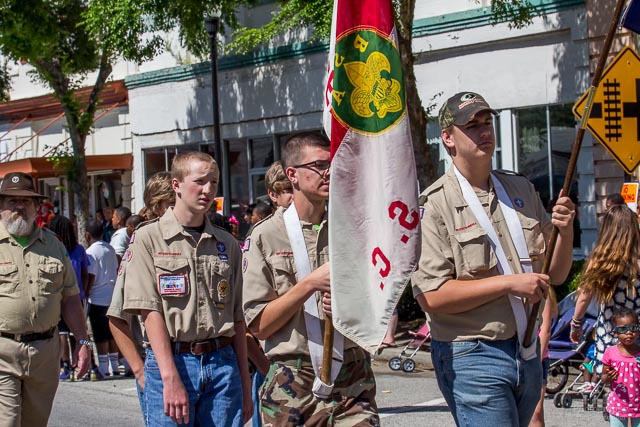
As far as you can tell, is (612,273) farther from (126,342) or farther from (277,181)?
(126,342)

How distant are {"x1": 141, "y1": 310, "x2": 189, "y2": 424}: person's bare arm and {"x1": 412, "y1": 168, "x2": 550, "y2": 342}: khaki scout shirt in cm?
132

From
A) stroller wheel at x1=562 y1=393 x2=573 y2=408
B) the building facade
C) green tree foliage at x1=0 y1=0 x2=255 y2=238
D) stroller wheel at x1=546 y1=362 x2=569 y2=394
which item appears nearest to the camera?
stroller wheel at x1=562 y1=393 x2=573 y2=408

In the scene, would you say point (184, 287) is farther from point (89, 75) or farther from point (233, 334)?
point (89, 75)

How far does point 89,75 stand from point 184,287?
2638 cm

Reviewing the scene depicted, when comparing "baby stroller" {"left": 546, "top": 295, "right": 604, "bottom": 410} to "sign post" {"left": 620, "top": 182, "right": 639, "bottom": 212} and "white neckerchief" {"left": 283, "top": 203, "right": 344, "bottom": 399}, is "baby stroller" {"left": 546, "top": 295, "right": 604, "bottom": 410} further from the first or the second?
"white neckerchief" {"left": 283, "top": 203, "right": 344, "bottom": 399}

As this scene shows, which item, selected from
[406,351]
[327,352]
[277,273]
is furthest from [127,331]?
[406,351]

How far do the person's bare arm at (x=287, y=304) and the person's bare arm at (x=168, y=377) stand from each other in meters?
0.50

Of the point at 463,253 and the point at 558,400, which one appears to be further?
the point at 558,400

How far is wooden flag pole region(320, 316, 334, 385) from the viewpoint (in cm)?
479

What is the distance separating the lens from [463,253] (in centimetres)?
473

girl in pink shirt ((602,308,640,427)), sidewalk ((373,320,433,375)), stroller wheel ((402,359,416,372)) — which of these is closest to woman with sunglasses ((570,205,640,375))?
girl in pink shirt ((602,308,640,427))

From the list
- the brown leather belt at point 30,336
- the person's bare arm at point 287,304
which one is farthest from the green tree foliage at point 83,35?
the person's bare arm at point 287,304

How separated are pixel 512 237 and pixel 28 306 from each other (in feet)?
12.1

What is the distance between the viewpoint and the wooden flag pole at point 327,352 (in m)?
4.79
